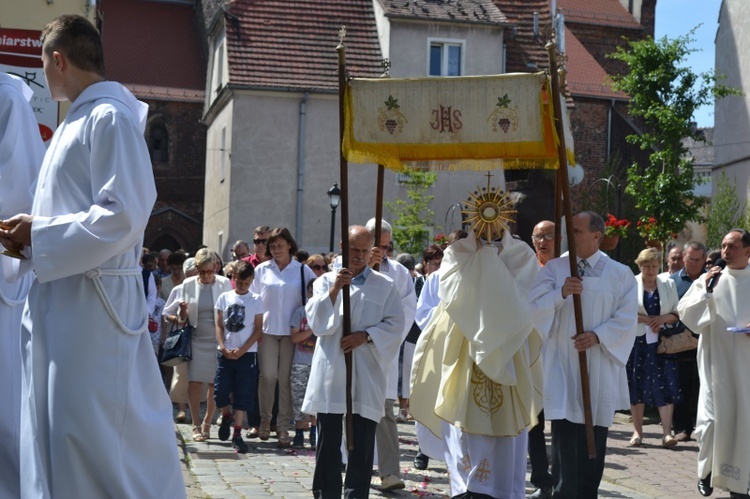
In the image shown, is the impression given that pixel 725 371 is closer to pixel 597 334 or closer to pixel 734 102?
pixel 597 334

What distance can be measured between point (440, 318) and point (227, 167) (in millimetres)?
27622

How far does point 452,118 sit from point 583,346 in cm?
196

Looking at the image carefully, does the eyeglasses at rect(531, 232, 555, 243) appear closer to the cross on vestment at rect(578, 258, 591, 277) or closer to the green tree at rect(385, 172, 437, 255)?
the cross on vestment at rect(578, 258, 591, 277)

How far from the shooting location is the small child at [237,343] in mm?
12617

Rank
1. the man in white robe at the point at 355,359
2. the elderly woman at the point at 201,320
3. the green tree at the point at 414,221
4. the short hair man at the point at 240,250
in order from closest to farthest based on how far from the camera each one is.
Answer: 1. the man in white robe at the point at 355,359
2. the elderly woman at the point at 201,320
3. the short hair man at the point at 240,250
4. the green tree at the point at 414,221

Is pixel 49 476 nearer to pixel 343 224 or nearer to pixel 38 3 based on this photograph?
pixel 343 224

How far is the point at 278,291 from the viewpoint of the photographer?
42.1 ft

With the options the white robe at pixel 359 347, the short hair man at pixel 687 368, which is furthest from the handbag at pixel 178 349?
the short hair man at pixel 687 368

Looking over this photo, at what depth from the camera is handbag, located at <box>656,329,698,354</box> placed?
14.3 m

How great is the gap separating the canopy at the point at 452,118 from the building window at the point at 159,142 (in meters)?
40.6

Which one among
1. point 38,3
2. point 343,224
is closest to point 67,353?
point 343,224

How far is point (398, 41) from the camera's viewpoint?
35.5 meters

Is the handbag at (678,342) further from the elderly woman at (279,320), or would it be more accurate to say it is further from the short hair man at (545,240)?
the short hair man at (545,240)

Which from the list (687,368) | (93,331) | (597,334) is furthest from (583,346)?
(687,368)
